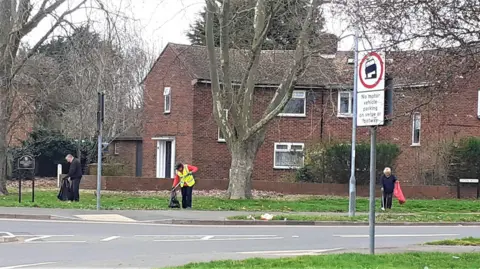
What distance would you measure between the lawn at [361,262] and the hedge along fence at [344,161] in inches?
856

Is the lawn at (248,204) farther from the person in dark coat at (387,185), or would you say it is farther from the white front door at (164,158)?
the white front door at (164,158)

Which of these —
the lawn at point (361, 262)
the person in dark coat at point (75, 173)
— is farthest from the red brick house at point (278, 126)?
the lawn at point (361, 262)

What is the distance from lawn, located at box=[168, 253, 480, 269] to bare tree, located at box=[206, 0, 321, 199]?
14784mm

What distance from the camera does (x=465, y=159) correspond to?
34344mm

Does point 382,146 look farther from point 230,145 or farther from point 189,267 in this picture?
point 189,267

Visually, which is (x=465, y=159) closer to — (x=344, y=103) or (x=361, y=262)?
(x=344, y=103)

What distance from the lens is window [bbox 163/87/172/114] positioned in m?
42.1

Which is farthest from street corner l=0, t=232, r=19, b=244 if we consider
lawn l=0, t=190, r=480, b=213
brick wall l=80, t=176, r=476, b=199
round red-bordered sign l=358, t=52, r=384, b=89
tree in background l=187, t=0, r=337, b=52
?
brick wall l=80, t=176, r=476, b=199

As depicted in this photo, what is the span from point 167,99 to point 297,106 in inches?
288

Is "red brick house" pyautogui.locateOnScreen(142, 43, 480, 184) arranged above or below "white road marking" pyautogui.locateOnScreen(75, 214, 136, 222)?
above

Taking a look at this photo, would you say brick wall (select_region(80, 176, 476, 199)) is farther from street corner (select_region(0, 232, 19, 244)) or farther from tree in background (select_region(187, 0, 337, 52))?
street corner (select_region(0, 232, 19, 244))

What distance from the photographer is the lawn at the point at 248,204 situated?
997 inches

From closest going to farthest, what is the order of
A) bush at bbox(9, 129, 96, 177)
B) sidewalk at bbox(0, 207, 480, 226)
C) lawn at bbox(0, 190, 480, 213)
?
sidewalk at bbox(0, 207, 480, 226), lawn at bbox(0, 190, 480, 213), bush at bbox(9, 129, 96, 177)

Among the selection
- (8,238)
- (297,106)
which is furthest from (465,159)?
(8,238)
